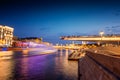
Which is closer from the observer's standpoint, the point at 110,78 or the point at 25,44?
the point at 110,78

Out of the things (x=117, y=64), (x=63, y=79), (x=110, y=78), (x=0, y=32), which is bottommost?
(x=63, y=79)

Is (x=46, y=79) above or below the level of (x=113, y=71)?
Result: below

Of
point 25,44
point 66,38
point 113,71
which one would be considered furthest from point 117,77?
point 66,38

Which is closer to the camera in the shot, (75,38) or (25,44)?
(25,44)

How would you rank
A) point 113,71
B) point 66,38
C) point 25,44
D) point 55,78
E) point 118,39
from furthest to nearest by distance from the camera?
point 66,38
point 25,44
point 118,39
point 55,78
point 113,71

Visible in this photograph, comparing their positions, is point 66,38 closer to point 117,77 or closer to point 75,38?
point 75,38

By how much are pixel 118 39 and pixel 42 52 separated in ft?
167

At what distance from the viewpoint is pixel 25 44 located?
143 metres

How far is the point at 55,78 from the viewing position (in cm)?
2964

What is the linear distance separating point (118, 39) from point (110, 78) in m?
119

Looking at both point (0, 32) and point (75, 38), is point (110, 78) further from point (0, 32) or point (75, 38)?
point (0, 32)

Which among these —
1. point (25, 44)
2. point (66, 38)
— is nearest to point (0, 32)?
point (25, 44)

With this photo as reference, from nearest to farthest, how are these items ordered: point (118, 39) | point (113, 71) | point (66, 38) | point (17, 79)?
point (113, 71)
point (17, 79)
point (118, 39)
point (66, 38)

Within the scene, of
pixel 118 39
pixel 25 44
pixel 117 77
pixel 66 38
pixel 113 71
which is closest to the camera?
pixel 117 77
